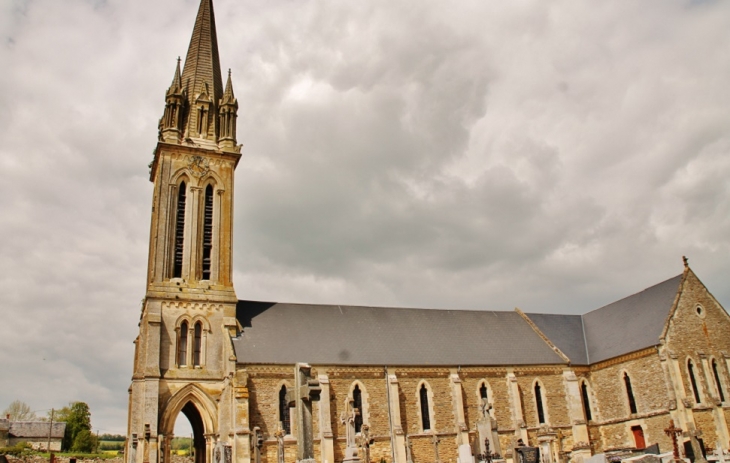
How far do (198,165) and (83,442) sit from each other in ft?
147

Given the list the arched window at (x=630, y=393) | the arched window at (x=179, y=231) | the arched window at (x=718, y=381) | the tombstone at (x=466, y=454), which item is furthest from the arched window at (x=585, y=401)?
the arched window at (x=179, y=231)

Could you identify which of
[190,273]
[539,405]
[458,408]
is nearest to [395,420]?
[458,408]

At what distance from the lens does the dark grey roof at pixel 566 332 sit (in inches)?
1533

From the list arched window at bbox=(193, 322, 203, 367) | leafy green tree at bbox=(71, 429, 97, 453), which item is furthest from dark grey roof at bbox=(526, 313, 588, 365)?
leafy green tree at bbox=(71, 429, 97, 453)

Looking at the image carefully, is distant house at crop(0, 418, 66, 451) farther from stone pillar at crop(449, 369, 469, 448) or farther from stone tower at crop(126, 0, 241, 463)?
stone pillar at crop(449, 369, 469, 448)

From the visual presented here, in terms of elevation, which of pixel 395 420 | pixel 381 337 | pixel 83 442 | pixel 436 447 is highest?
pixel 381 337

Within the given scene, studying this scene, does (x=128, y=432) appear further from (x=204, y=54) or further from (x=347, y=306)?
(x=204, y=54)

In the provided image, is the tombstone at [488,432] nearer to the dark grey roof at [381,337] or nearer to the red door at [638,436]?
the dark grey roof at [381,337]

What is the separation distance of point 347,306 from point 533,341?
12.3 meters

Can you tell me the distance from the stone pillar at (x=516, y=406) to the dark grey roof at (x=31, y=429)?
48.6 m

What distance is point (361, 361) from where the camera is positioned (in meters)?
33.5

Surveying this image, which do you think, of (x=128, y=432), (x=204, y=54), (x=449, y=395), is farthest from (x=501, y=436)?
(x=204, y=54)

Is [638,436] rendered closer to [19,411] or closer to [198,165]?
[198,165]

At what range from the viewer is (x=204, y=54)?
39.2 m
